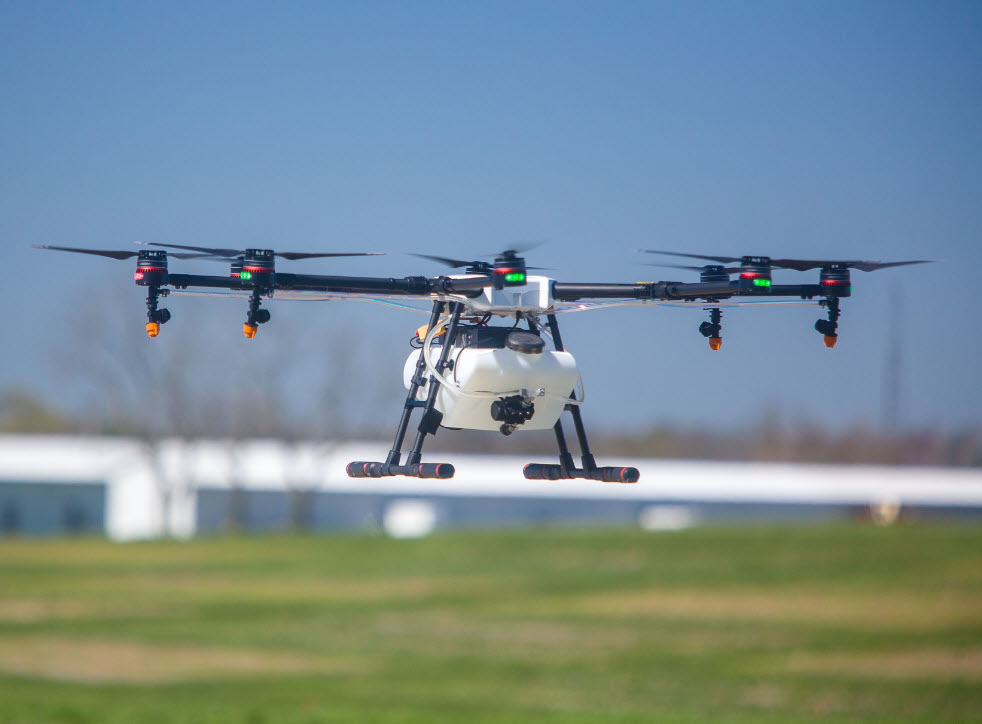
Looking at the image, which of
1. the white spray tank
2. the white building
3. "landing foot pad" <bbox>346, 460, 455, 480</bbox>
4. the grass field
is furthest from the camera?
the white building

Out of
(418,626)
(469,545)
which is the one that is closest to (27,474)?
(469,545)

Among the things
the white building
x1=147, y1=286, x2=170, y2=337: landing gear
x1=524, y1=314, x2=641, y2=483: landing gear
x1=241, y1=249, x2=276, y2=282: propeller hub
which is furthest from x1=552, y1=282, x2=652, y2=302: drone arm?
the white building

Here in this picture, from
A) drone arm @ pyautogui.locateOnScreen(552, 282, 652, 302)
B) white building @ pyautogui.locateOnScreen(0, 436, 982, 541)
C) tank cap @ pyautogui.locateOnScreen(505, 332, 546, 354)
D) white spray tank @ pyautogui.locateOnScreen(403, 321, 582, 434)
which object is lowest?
white building @ pyautogui.locateOnScreen(0, 436, 982, 541)

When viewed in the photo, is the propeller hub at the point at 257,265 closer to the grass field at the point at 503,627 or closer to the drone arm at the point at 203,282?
the drone arm at the point at 203,282

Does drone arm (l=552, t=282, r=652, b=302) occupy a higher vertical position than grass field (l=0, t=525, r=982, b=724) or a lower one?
higher

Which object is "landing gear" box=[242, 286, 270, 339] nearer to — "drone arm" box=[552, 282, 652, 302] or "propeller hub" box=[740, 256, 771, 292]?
"drone arm" box=[552, 282, 652, 302]

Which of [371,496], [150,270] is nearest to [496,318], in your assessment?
[150,270]

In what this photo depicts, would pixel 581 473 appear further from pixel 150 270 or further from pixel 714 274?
pixel 150 270

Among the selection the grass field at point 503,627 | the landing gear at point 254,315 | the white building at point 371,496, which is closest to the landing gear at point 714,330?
the landing gear at point 254,315
